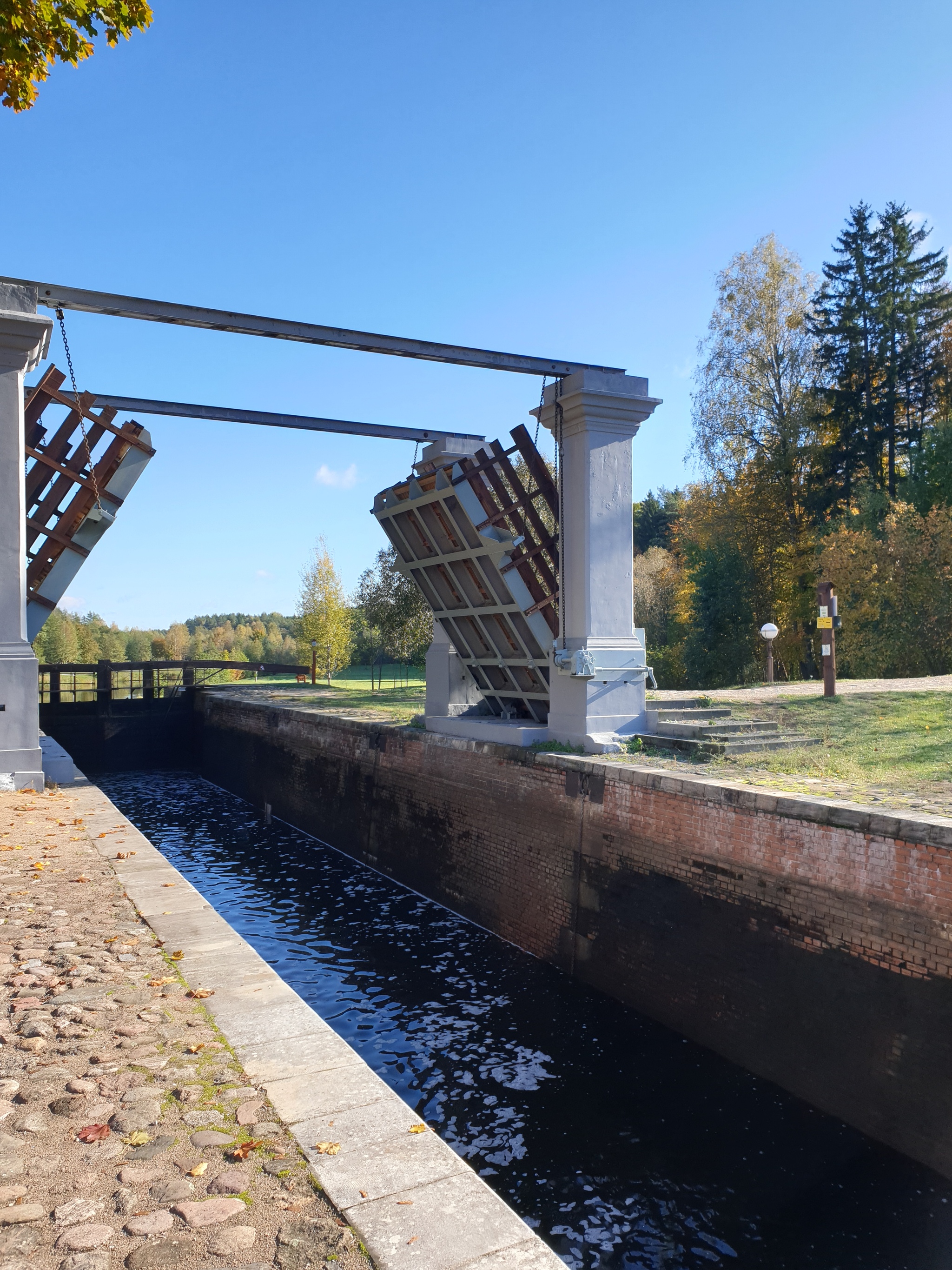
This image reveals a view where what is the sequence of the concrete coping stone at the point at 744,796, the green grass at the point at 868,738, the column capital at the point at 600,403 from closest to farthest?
the concrete coping stone at the point at 744,796
the green grass at the point at 868,738
the column capital at the point at 600,403

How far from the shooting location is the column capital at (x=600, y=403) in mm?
9695

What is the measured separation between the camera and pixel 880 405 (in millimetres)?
24391

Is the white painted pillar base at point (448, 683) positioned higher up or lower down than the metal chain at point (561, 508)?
lower down

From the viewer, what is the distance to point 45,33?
4977 millimetres

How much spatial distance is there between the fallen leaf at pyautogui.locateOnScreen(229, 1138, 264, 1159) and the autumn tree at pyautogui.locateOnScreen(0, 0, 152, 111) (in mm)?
5618

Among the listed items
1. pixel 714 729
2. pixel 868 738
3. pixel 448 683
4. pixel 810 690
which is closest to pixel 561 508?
pixel 714 729

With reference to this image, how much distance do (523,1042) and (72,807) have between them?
4.46 m

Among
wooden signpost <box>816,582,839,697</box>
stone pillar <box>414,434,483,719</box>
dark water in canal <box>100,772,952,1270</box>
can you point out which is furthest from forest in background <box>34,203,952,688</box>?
dark water in canal <box>100,772,952,1270</box>

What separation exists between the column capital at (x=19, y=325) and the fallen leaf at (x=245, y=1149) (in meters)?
8.14

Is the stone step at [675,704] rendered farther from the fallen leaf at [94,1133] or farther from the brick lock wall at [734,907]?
A: the fallen leaf at [94,1133]

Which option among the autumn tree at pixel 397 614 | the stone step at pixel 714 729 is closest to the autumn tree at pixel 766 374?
the autumn tree at pixel 397 614

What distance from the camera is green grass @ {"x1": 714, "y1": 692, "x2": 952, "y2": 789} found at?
7949mm

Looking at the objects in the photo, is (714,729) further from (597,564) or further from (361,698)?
(361,698)

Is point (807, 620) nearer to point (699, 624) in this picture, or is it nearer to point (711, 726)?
point (699, 624)
